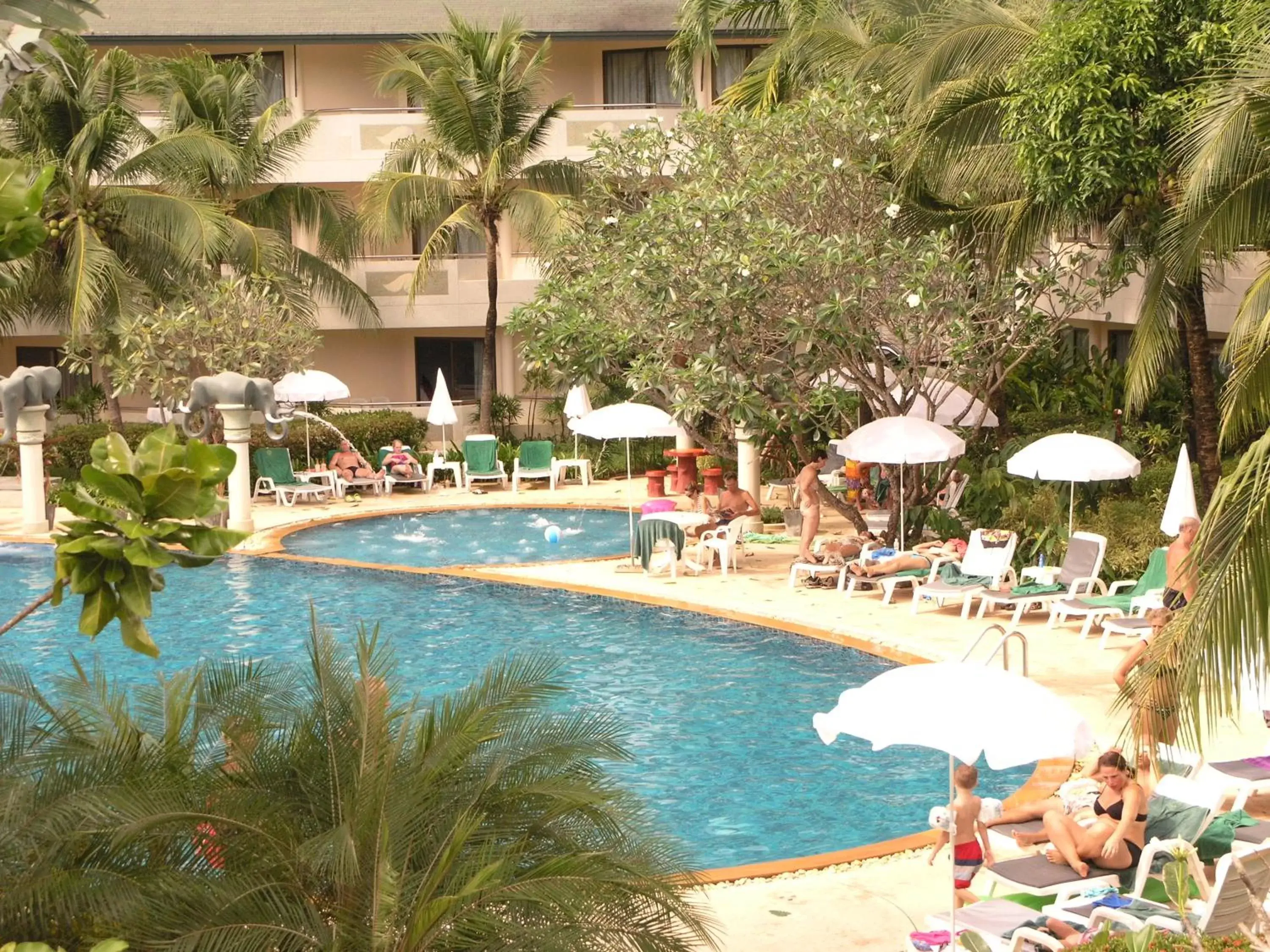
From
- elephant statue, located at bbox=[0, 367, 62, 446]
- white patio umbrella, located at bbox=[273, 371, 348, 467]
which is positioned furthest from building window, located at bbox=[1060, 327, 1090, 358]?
elephant statue, located at bbox=[0, 367, 62, 446]

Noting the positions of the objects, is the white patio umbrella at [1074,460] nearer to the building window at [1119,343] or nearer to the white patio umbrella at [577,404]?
the white patio umbrella at [577,404]

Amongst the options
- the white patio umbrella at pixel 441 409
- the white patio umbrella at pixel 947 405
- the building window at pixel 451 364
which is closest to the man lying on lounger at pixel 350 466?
the white patio umbrella at pixel 441 409

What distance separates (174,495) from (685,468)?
21437 millimetres

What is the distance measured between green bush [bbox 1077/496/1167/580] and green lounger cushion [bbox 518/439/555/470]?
35.2ft

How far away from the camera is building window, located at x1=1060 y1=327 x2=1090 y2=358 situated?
28094 mm

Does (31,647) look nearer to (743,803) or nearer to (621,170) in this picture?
(743,803)

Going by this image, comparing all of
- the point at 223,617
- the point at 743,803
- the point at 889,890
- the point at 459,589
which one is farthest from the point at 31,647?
the point at 889,890

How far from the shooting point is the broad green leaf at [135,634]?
13.0ft

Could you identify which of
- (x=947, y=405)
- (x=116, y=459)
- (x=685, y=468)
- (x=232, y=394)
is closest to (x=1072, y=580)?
(x=947, y=405)

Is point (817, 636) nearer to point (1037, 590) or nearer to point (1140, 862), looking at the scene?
point (1037, 590)

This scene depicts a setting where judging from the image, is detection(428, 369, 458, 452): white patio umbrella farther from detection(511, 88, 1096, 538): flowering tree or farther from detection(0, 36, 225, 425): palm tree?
detection(511, 88, 1096, 538): flowering tree

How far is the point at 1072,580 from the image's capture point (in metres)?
15.8

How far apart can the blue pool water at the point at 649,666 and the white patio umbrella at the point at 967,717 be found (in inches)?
81.2

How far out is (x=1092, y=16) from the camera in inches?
636
